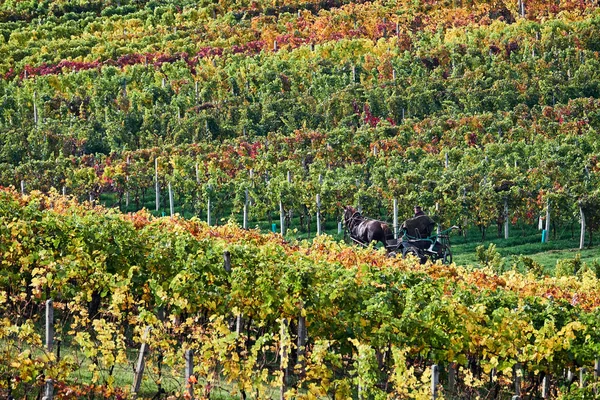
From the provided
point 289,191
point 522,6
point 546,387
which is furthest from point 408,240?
point 522,6

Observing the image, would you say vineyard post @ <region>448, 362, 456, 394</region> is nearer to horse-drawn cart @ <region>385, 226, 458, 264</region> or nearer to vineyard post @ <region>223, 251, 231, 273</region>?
vineyard post @ <region>223, 251, 231, 273</region>

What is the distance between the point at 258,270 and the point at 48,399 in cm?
731

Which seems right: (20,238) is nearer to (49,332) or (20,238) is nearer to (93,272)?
(93,272)

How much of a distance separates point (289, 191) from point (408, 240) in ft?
44.4

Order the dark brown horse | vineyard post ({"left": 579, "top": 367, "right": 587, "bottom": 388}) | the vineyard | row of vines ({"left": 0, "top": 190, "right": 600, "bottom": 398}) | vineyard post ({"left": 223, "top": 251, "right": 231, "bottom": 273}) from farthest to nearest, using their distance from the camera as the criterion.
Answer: the dark brown horse → vineyard post ({"left": 223, "top": 251, "right": 231, "bottom": 273}) → the vineyard → vineyard post ({"left": 579, "top": 367, "right": 587, "bottom": 388}) → row of vines ({"left": 0, "top": 190, "right": 600, "bottom": 398})

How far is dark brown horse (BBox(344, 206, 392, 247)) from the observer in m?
40.3

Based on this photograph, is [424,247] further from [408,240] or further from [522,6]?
[522,6]

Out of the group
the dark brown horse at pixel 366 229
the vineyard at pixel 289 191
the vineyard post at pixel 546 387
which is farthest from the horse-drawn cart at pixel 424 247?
the vineyard post at pixel 546 387

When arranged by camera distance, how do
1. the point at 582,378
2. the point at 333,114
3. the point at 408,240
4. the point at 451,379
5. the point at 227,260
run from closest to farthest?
the point at 582,378 → the point at 451,379 → the point at 227,260 → the point at 408,240 → the point at 333,114

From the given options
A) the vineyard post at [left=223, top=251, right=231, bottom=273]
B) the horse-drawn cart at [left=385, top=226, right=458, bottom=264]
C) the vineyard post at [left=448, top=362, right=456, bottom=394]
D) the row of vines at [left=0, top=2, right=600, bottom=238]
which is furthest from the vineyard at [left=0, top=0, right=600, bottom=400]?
the horse-drawn cart at [left=385, top=226, right=458, bottom=264]

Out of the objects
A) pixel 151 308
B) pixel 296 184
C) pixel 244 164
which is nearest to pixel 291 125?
pixel 244 164

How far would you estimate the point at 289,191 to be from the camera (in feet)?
162

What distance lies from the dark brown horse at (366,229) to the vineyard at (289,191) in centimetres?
413

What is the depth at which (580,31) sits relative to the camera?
6950 centimetres
